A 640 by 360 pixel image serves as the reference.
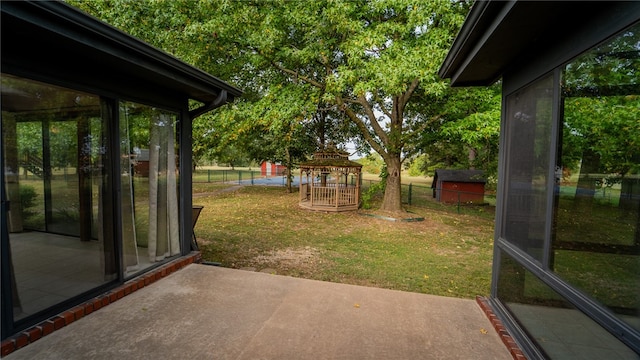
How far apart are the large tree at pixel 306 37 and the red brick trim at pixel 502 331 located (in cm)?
483

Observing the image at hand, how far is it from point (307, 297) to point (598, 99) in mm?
3012

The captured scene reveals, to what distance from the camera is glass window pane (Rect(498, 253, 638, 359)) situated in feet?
5.40

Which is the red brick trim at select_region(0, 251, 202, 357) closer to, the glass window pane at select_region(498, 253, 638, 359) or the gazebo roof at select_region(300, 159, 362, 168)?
the glass window pane at select_region(498, 253, 638, 359)

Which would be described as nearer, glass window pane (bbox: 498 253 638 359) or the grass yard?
glass window pane (bbox: 498 253 638 359)

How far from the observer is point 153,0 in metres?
7.36

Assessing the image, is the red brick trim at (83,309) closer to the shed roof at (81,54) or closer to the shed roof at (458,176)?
the shed roof at (81,54)

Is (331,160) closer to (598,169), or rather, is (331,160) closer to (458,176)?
(458,176)

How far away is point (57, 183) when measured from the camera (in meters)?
3.31

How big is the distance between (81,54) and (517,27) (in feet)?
11.0

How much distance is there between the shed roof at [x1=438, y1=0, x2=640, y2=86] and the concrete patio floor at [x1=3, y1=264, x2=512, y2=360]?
2.37m

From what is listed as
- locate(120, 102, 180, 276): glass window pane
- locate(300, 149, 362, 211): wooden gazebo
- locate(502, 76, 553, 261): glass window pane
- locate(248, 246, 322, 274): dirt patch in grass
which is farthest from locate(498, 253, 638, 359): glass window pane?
locate(300, 149, 362, 211): wooden gazebo

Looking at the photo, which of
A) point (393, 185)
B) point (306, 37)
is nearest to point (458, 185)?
point (393, 185)

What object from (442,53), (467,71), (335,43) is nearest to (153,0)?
(335,43)

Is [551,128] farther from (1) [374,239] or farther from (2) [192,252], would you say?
(1) [374,239]
